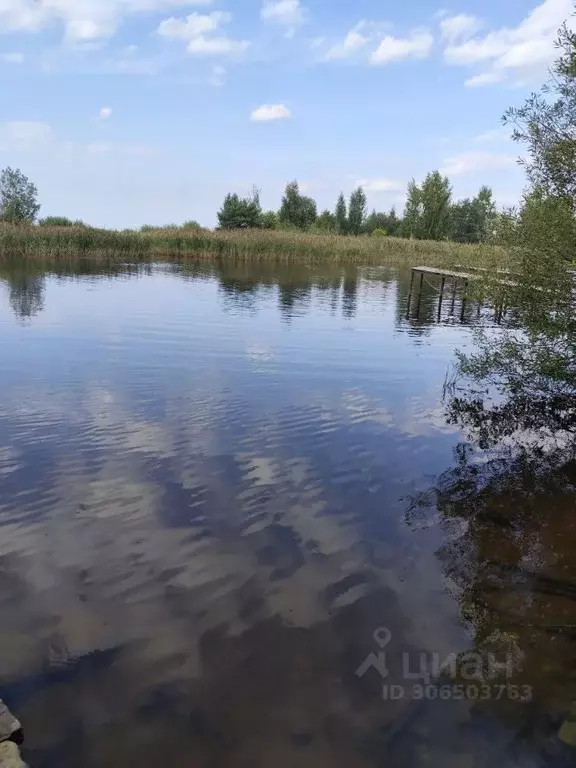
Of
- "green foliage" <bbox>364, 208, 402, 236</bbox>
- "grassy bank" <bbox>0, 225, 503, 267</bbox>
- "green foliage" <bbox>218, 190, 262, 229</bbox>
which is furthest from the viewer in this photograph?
"green foliage" <bbox>364, 208, 402, 236</bbox>

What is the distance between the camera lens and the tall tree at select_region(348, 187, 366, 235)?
88.4m

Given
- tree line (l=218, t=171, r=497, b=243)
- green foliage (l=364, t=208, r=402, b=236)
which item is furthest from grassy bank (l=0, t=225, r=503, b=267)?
green foliage (l=364, t=208, r=402, b=236)

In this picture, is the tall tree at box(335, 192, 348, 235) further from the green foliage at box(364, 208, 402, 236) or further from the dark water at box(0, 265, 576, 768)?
the dark water at box(0, 265, 576, 768)

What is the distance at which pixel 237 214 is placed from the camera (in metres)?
70.8

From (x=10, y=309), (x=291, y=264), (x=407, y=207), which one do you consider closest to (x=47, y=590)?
(x=10, y=309)

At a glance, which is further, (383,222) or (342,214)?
(383,222)

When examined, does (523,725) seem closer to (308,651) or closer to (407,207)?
(308,651)

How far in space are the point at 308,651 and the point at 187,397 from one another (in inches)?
301

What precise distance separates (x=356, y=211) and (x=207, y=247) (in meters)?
41.1

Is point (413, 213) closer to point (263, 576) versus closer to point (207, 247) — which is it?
point (207, 247)

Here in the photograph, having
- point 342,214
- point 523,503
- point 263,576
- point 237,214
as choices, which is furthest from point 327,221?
point 263,576

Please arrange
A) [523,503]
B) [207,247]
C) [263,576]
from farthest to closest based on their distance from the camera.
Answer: [207,247] < [523,503] < [263,576]

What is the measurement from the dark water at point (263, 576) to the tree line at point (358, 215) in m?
61.8

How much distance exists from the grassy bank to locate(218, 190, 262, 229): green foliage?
1122 centimetres
